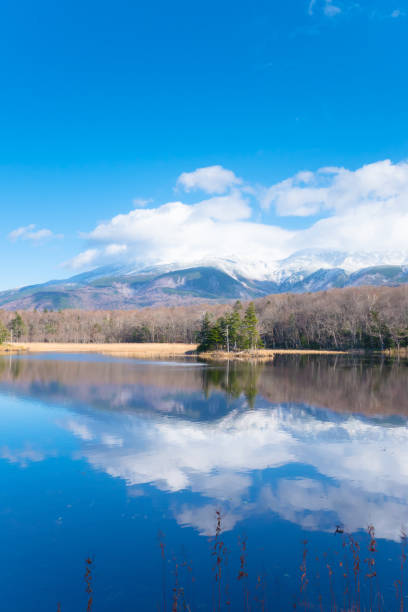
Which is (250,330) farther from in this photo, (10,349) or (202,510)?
(202,510)

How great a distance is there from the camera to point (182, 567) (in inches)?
378

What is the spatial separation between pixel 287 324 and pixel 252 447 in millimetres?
108517

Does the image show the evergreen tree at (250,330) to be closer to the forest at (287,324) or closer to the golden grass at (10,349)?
the forest at (287,324)

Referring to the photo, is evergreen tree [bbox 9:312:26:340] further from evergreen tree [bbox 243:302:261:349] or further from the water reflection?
the water reflection

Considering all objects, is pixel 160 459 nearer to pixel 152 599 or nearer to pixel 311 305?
pixel 152 599

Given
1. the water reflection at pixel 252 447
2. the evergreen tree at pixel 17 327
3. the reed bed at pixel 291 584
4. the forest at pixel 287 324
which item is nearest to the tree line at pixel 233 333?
the forest at pixel 287 324

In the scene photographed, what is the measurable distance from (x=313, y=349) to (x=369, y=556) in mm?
113348

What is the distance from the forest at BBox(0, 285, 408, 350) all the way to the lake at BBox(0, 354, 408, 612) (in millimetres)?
72443

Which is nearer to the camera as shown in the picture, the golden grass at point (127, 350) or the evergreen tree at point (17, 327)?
the golden grass at point (127, 350)

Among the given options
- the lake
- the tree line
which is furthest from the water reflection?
the tree line

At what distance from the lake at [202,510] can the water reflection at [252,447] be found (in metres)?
0.08

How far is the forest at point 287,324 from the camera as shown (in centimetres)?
10388

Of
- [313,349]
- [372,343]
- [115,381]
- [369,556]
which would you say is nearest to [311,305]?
[313,349]

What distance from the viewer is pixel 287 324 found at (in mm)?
125188
